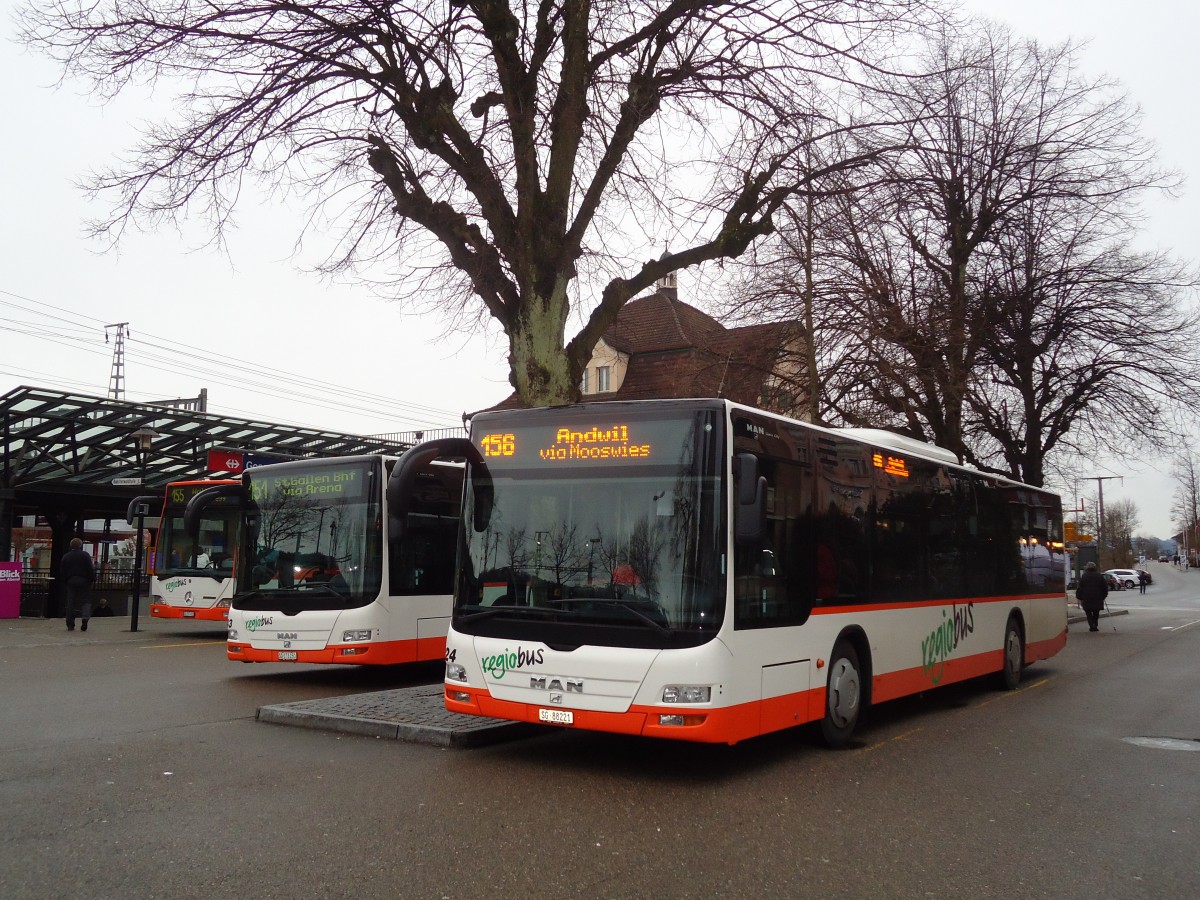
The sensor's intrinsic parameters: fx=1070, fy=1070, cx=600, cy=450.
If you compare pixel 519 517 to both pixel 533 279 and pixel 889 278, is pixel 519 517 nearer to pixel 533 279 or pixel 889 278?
pixel 533 279

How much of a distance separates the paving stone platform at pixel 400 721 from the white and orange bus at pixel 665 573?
2.15 feet

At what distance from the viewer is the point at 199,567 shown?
22328mm

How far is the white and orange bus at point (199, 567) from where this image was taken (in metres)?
22.0

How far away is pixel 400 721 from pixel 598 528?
9.34 ft

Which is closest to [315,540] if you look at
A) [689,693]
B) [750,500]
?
[689,693]

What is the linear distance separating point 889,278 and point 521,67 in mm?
15175

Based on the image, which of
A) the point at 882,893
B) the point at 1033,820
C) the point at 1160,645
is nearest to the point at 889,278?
the point at 1160,645

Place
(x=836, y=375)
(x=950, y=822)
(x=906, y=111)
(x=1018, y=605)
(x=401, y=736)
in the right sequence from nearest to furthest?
1. (x=950, y=822)
2. (x=401, y=736)
3. (x=906, y=111)
4. (x=1018, y=605)
5. (x=836, y=375)

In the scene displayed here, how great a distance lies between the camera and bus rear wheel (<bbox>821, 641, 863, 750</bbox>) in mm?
8938

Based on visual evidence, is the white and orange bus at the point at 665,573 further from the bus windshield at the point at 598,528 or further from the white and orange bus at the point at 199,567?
the white and orange bus at the point at 199,567

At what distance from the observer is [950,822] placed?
6.55 m

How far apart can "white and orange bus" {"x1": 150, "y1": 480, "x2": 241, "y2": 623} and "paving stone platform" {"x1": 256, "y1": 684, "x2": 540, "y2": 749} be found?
12.4 m

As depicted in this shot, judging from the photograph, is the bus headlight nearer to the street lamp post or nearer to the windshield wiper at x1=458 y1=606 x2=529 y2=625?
the windshield wiper at x1=458 y1=606 x2=529 y2=625

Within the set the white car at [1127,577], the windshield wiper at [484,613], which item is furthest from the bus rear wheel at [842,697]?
the white car at [1127,577]
